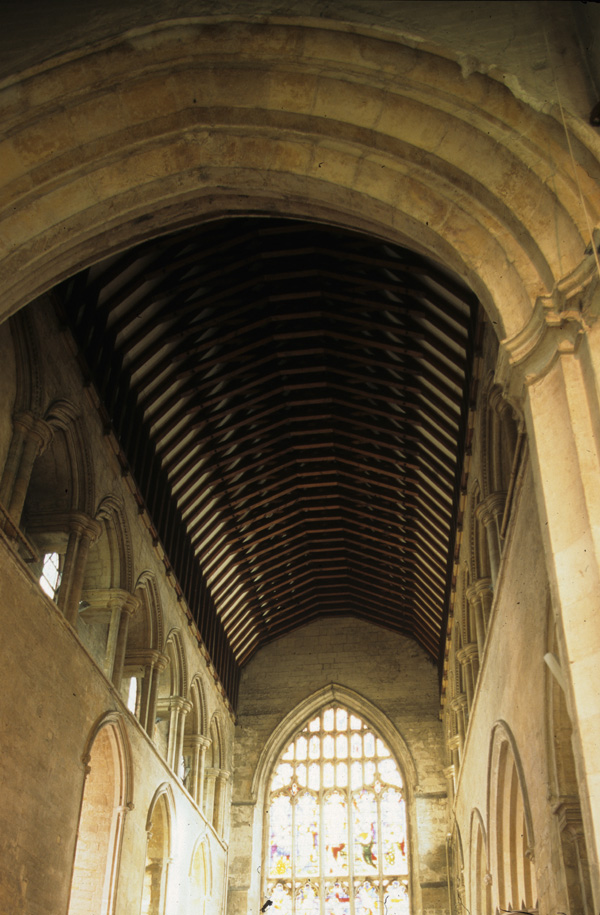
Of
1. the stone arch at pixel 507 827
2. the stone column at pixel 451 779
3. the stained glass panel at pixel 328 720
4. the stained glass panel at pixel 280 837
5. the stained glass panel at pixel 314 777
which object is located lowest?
the stone arch at pixel 507 827

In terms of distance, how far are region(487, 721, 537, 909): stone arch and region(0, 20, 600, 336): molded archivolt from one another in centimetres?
477

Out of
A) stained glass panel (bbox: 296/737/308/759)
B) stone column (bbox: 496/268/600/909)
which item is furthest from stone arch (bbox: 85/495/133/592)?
stained glass panel (bbox: 296/737/308/759)

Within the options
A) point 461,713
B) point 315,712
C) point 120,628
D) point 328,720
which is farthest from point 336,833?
point 120,628

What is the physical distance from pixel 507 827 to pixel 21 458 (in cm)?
559

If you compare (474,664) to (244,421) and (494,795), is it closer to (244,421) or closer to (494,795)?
(494,795)

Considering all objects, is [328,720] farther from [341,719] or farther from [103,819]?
[103,819]

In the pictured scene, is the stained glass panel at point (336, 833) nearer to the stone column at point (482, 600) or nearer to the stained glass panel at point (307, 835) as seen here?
the stained glass panel at point (307, 835)

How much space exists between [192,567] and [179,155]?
337 inches

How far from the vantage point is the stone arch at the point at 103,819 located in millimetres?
8953

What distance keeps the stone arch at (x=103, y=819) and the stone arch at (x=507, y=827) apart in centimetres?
380

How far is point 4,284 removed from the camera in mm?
4922

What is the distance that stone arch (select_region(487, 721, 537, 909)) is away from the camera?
8023 millimetres

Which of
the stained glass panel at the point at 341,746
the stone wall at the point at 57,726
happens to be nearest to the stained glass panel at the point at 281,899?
the stained glass panel at the point at 341,746

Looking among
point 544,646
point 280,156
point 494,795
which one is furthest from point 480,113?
point 494,795
